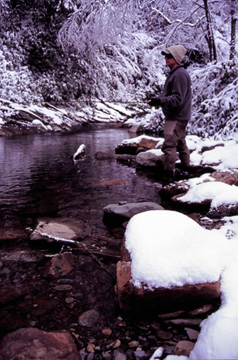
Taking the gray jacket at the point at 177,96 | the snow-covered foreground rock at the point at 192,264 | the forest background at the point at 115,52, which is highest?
the forest background at the point at 115,52

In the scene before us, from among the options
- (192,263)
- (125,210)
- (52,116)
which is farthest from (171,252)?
(52,116)

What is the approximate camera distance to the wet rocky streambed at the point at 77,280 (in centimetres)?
130

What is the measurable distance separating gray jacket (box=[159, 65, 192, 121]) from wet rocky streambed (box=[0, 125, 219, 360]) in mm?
1195

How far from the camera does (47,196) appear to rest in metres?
3.45

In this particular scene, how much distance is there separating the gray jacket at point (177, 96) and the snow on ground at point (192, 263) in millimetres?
2299

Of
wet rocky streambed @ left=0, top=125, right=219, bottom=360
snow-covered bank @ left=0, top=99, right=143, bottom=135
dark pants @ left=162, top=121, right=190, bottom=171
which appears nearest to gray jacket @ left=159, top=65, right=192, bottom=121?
dark pants @ left=162, top=121, right=190, bottom=171

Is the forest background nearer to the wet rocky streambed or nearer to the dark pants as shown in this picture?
the dark pants

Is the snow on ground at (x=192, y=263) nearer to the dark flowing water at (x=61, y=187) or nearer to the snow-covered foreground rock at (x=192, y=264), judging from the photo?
the snow-covered foreground rock at (x=192, y=264)

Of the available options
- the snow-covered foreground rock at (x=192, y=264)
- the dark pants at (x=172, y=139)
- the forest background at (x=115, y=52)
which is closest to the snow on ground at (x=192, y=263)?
the snow-covered foreground rock at (x=192, y=264)

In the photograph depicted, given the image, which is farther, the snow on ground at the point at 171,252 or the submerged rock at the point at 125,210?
the submerged rock at the point at 125,210

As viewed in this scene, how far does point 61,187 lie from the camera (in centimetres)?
387

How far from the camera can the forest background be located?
23.7 ft

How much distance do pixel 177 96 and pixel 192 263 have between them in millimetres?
2915

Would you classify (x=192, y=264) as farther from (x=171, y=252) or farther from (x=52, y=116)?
(x=52, y=116)
